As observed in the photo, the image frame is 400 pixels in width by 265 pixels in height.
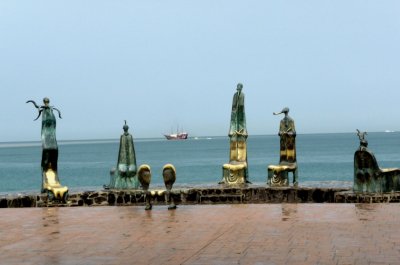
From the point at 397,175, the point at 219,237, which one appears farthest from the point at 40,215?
the point at 397,175

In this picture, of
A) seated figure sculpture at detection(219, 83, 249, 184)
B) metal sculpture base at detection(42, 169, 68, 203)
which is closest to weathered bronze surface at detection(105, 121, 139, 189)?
metal sculpture base at detection(42, 169, 68, 203)

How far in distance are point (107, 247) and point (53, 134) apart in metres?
7.55

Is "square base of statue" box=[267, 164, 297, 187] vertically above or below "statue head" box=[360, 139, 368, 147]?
below

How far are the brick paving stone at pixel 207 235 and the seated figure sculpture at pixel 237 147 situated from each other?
15.3 ft

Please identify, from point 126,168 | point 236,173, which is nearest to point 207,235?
point 126,168

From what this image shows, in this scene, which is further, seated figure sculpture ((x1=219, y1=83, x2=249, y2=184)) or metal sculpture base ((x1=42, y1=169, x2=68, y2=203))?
seated figure sculpture ((x1=219, y1=83, x2=249, y2=184))

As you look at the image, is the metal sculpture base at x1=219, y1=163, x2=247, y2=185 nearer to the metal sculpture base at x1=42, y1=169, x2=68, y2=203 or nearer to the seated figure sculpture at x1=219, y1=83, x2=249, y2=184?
the seated figure sculpture at x1=219, y1=83, x2=249, y2=184

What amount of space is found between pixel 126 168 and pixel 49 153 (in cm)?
248

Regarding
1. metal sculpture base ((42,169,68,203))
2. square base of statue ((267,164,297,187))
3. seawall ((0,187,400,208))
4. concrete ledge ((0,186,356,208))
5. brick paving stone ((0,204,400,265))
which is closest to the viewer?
brick paving stone ((0,204,400,265))

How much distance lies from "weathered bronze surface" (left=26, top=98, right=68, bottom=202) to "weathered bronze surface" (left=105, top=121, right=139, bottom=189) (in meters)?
2.11

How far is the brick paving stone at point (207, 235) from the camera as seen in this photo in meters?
9.42

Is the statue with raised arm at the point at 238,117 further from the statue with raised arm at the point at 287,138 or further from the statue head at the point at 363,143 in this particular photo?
the statue head at the point at 363,143

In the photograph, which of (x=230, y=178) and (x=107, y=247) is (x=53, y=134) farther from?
(x=107, y=247)

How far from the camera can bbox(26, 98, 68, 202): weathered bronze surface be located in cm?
1733
